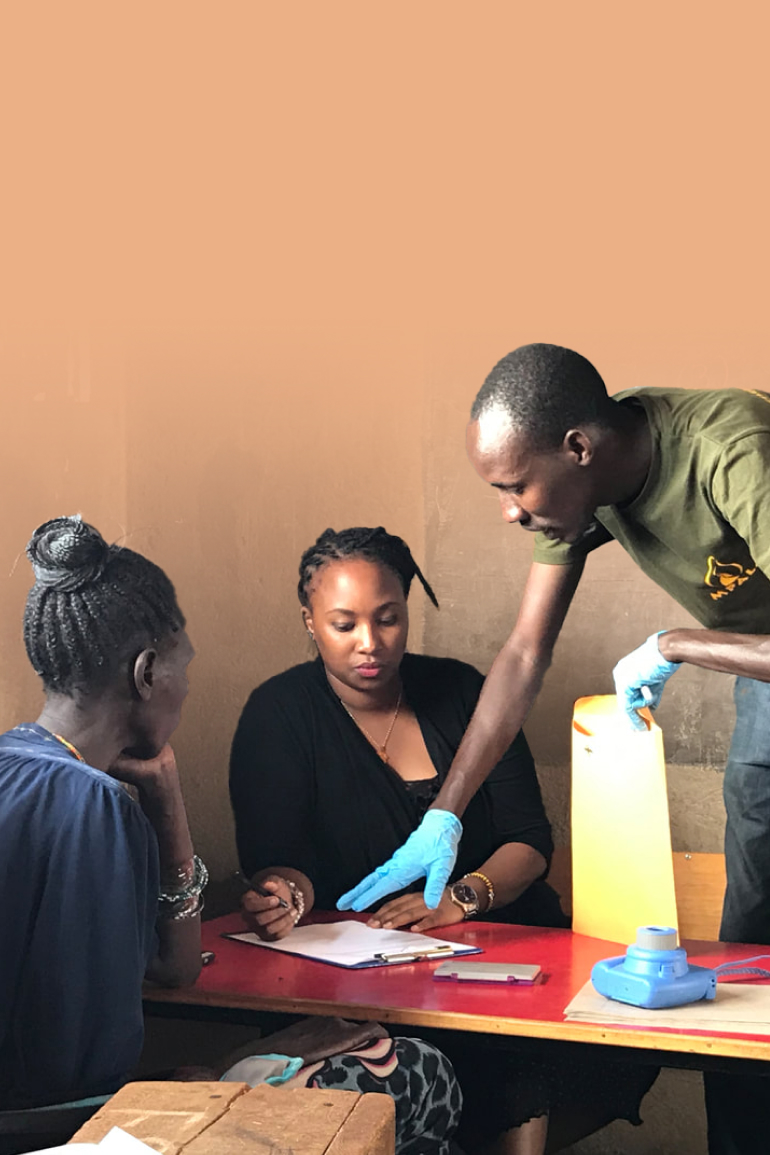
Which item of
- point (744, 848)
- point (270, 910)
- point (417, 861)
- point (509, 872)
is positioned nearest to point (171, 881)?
point (270, 910)

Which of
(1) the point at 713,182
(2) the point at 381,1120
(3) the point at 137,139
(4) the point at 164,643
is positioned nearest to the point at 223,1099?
(2) the point at 381,1120

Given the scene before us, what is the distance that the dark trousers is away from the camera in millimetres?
2318

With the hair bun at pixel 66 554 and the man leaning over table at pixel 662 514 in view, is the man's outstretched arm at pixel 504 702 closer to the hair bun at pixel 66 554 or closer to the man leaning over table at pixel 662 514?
the man leaning over table at pixel 662 514

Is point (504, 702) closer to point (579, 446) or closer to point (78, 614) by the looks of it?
point (579, 446)

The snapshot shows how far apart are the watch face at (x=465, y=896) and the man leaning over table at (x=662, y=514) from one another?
0.07 metres

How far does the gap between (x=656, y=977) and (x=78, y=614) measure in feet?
3.12

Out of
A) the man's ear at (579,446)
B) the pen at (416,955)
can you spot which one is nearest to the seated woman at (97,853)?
the pen at (416,955)

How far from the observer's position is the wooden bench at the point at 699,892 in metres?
2.84

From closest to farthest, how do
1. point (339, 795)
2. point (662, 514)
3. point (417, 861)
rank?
point (662, 514) → point (417, 861) → point (339, 795)

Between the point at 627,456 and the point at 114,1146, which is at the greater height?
the point at 627,456

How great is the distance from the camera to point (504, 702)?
2.54m

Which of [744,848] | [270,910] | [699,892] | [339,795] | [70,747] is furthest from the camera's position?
[699,892]

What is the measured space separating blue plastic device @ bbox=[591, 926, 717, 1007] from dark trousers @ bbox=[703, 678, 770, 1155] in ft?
2.21

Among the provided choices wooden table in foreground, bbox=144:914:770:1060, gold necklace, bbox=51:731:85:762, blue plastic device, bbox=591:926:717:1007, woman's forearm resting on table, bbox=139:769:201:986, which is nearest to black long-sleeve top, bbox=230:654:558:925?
wooden table in foreground, bbox=144:914:770:1060
